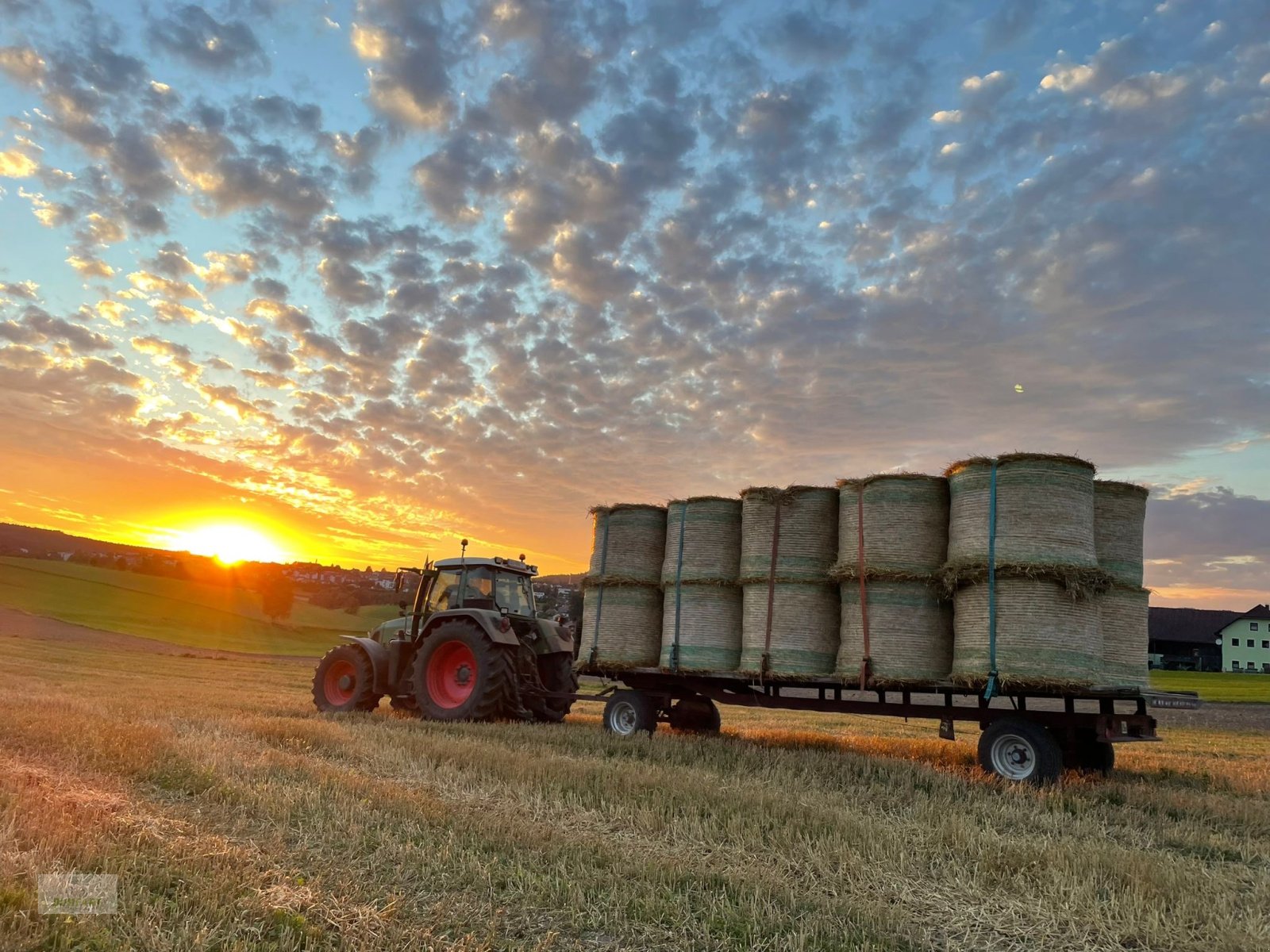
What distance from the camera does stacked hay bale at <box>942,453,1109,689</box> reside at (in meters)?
7.86

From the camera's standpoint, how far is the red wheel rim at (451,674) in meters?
12.1

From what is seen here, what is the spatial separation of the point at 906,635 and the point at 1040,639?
130 cm

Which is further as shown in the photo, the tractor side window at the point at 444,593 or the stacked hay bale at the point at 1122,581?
the tractor side window at the point at 444,593

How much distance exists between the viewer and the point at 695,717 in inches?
459

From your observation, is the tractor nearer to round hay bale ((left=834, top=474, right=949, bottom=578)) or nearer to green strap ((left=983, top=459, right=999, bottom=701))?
round hay bale ((left=834, top=474, right=949, bottom=578))

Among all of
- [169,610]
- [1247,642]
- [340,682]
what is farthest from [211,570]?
[1247,642]

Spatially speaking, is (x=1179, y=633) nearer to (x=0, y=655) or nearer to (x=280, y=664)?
→ (x=280, y=664)

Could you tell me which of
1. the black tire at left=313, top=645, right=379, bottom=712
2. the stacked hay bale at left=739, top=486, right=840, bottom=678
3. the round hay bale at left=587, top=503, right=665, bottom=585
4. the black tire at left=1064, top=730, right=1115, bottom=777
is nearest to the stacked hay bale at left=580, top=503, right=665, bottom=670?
the round hay bale at left=587, top=503, right=665, bottom=585

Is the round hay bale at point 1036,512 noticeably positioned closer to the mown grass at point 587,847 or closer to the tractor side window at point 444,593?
the mown grass at point 587,847

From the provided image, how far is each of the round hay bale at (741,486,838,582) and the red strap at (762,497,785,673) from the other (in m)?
0.02

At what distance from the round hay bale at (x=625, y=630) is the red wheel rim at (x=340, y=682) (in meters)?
4.18

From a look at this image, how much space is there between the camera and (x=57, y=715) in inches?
360

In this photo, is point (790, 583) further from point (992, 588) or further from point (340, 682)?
point (340, 682)

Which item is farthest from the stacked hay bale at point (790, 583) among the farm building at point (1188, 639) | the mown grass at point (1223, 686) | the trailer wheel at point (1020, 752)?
the farm building at point (1188, 639)
